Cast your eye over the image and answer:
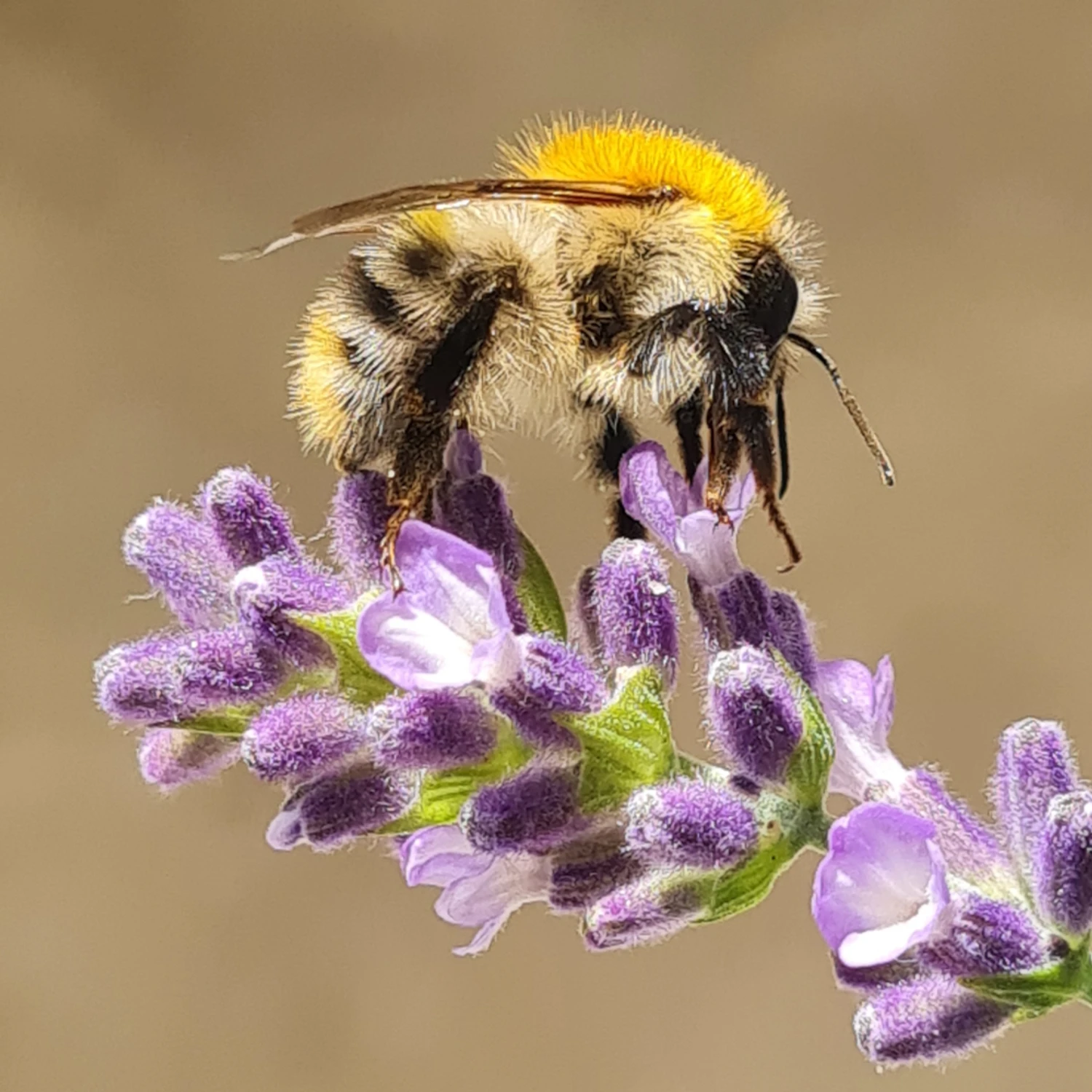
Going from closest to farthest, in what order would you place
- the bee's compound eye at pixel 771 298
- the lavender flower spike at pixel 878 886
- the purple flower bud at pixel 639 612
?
1. the lavender flower spike at pixel 878 886
2. the purple flower bud at pixel 639 612
3. the bee's compound eye at pixel 771 298

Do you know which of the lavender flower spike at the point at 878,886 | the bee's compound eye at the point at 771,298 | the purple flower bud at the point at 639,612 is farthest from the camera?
the bee's compound eye at the point at 771,298

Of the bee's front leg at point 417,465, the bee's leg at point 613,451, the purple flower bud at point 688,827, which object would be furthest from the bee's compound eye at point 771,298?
the purple flower bud at point 688,827

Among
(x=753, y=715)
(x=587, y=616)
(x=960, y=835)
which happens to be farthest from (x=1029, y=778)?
(x=587, y=616)

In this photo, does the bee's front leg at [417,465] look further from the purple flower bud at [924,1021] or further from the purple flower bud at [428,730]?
the purple flower bud at [924,1021]

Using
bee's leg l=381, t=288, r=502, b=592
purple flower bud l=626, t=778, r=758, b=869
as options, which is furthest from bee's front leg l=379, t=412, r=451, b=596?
purple flower bud l=626, t=778, r=758, b=869

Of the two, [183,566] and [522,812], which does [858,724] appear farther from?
[183,566]

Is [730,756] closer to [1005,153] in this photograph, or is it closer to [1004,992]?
[1004,992]

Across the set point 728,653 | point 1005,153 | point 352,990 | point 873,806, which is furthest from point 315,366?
point 1005,153
